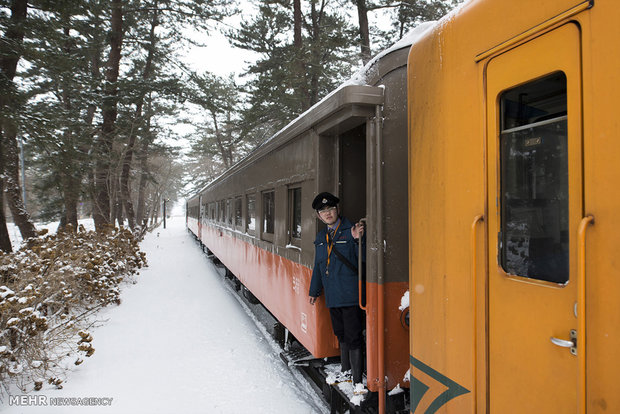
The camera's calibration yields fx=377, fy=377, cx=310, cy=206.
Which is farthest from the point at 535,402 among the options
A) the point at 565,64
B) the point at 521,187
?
the point at 565,64

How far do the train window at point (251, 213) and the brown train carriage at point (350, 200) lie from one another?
680 millimetres

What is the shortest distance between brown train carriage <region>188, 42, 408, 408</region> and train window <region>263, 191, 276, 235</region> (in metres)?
0.01

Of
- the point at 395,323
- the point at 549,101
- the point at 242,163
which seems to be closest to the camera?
the point at 549,101

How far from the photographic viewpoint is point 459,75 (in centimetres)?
184

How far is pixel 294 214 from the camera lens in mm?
4352

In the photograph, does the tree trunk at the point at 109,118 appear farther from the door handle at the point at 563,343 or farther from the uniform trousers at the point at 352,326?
the door handle at the point at 563,343

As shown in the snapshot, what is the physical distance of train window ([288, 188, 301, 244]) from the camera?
4250 mm

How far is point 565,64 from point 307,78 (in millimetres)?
11588

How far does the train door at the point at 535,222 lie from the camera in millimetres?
1330

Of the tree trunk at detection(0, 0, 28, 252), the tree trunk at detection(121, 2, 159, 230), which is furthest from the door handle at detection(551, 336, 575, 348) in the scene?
the tree trunk at detection(121, 2, 159, 230)

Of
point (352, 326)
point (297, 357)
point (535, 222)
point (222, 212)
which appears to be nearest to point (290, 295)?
point (297, 357)

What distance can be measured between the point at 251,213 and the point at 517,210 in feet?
17.6

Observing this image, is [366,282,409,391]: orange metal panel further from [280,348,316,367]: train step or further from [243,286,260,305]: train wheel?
[243,286,260,305]: train wheel

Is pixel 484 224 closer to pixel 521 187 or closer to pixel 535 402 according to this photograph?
pixel 521 187
